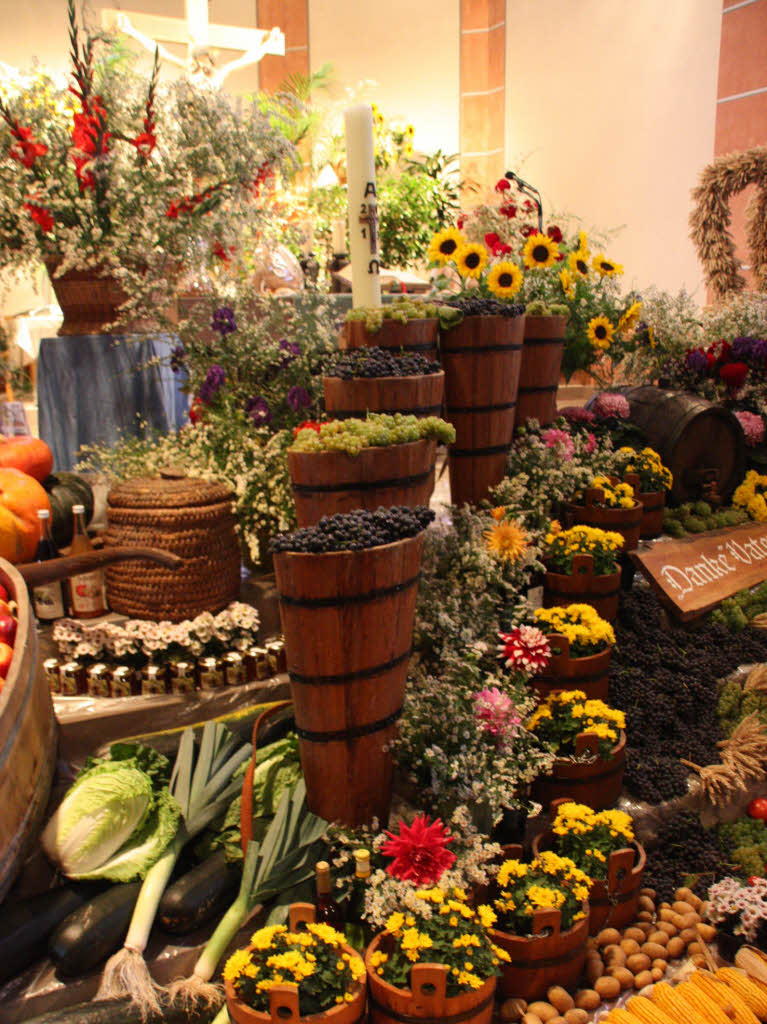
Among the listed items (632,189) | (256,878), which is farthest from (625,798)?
(632,189)

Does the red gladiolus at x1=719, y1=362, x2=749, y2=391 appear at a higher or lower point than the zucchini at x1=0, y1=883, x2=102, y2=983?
higher

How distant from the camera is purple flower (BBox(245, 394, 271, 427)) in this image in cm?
272

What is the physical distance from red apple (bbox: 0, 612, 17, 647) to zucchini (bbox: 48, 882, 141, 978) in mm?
604

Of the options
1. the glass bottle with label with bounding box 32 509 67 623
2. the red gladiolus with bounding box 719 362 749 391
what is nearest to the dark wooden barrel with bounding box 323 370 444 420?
the glass bottle with label with bounding box 32 509 67 623

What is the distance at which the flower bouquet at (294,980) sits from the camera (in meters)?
1.38

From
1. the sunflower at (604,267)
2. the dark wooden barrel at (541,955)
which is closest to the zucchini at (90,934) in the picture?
the dark wooden barrel at (541,955)

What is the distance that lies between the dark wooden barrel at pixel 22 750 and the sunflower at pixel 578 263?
247 centimetres

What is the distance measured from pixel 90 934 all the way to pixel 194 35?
21.1ft

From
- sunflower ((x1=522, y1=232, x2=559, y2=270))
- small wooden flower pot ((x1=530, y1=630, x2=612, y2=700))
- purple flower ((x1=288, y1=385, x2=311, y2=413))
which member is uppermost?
sunflower ((x1=522, y1=232, x2=559, y2=270))

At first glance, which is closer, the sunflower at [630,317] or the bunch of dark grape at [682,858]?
the bunch of dark grape at [682,858]

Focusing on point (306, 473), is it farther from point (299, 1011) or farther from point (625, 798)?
point (625, 798)

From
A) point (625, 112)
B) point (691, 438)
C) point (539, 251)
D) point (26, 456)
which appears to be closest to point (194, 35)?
point (625, 112)

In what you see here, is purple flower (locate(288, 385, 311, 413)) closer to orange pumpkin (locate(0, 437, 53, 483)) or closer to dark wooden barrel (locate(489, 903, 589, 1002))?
orange pumpkin (locate(0, 437, 53, 483))

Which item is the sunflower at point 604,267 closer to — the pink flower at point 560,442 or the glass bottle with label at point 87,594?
the pink flower at point 560,442
